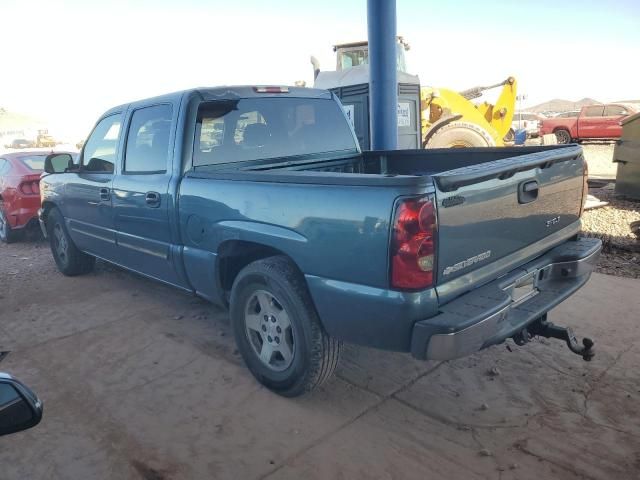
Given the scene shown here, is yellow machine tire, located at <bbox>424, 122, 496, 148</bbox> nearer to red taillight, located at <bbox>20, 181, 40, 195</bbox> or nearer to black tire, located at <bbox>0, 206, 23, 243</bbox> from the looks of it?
red taillight, located at <bbox>20, 181, 40, 195</bbox>

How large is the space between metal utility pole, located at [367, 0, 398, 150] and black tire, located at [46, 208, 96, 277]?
397cm

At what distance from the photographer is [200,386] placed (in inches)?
137

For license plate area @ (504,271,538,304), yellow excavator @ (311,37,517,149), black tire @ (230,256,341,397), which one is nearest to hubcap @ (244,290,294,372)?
black tire @ (230,256,341,397)

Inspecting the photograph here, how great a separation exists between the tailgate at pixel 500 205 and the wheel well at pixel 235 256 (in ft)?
3.53

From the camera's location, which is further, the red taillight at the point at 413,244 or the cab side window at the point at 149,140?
the cab side window at the point at 149,140

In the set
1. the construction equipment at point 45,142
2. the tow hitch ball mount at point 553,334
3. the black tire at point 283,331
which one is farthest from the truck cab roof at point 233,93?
the construction equipment at point 45,142

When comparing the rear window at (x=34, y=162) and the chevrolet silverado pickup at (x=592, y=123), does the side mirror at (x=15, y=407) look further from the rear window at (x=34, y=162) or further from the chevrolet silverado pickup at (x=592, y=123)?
the chevrolet silverado pickup at (x=592, y=123)

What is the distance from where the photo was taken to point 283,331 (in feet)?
10.5

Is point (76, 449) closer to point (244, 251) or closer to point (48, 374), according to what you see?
point (48, 374)

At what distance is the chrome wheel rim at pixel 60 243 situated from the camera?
6020 millimetres

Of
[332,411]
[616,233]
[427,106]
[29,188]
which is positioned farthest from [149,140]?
[427,106]

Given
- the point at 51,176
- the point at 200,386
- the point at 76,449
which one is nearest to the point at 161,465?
the point at 76,449

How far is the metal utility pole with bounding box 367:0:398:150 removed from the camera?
628 centimetres

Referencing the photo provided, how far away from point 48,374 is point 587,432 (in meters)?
3.61
